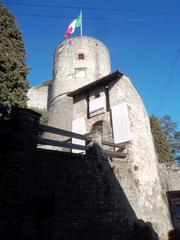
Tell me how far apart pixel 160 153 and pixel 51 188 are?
579 inches

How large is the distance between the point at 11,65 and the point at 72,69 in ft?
28.2

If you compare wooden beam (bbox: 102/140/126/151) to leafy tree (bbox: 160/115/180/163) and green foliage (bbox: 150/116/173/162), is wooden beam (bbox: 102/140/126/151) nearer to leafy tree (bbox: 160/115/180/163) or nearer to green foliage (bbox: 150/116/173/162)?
green foliage (bbox: 150/116/173/162)

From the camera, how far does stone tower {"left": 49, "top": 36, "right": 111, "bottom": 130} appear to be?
700 inches

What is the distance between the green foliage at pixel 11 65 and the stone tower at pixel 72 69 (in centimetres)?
561

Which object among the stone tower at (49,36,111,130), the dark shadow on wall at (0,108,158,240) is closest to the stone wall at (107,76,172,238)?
the dark shadow on wall at (0,108,158,240)

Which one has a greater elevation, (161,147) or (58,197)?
(161,147)

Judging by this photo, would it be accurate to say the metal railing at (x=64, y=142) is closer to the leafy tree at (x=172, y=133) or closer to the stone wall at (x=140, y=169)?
the stone wall at (x=140, y=169)

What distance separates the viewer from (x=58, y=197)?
6410 mm

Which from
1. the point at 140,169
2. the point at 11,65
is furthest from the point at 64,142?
the point at 140,169

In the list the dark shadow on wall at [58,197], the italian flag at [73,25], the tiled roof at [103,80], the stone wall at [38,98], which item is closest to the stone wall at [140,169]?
the tiled roof at [103,80]

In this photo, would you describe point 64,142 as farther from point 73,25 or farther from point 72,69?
point 73,25

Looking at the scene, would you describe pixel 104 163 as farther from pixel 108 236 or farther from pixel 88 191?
pixel 108 236

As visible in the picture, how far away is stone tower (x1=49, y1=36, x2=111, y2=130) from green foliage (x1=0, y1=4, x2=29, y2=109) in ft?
18.4

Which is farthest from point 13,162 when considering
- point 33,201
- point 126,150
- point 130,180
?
point 126,150
